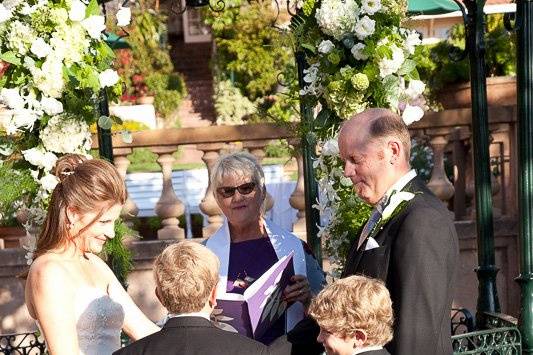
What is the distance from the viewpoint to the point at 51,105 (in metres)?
4.74

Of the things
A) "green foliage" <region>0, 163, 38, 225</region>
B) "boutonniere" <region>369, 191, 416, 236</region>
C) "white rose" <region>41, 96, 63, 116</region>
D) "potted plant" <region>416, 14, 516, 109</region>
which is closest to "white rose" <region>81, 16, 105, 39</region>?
"white rose" <region>41, 96, 63, 116</region>

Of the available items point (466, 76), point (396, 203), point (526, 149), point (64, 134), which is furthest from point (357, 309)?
point (466, 76)

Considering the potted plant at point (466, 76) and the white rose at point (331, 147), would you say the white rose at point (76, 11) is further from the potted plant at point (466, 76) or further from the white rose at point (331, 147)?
the potted plant at point (466, 76)

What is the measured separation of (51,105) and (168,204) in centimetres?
268

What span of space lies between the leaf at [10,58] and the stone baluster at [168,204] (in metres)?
2.60

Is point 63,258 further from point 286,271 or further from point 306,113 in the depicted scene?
point 306,113

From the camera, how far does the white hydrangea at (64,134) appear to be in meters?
4.78

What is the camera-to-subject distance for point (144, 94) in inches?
861

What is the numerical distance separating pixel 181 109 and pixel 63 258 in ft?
61.6

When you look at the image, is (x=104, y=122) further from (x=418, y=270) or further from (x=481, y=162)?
(x=418, y=270)

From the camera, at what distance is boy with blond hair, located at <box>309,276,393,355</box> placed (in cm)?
311

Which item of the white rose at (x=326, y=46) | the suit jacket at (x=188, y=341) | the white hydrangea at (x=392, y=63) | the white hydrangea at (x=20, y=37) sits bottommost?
the suit jacket at (x=188, y=341)

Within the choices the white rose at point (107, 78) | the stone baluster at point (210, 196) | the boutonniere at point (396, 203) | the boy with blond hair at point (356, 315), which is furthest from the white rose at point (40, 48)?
the stone baluster at point (210, 196)

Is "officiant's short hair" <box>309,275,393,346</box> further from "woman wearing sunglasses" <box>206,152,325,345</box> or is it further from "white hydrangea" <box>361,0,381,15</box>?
"white hydrangea" <box>361,0,381,15</box>
